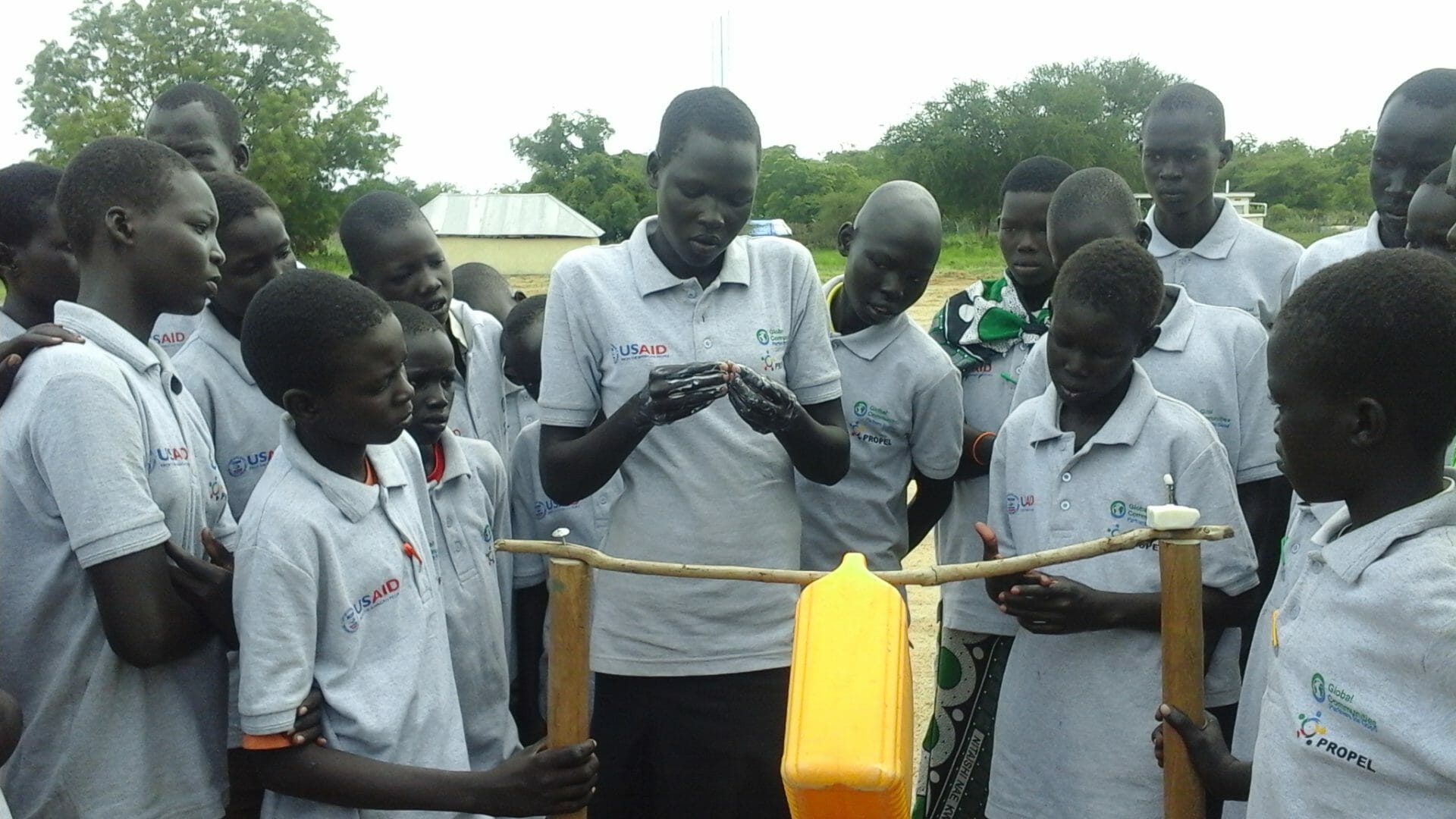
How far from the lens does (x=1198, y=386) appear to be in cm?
307

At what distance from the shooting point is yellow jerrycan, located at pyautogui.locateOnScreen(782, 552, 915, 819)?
151 cm

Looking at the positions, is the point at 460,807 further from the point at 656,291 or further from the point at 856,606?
the point at 656,291

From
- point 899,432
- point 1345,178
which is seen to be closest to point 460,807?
point 899,432

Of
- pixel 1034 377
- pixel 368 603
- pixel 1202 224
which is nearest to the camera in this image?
pixel 368 603

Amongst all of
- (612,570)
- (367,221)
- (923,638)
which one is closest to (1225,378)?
(612,570)

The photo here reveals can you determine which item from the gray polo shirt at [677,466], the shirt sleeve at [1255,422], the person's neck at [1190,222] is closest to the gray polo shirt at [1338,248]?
the person's neck at [1190,222]

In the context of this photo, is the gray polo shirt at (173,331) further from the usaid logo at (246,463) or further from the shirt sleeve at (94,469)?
the shirt sleeve at (94,469)

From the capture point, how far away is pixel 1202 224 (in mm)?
4035

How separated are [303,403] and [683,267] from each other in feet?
2.97

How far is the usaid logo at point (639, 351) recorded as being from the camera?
2.69 m

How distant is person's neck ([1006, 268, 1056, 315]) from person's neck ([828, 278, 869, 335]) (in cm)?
60

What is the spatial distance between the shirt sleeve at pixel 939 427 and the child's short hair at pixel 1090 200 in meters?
0.59

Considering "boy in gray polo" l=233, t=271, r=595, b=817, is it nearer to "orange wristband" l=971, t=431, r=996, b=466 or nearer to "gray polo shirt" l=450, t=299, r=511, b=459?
"gray polo shirt" l=450, t=299, r=511, b=459

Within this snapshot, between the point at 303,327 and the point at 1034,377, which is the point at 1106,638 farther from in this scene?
the point at 303,327
